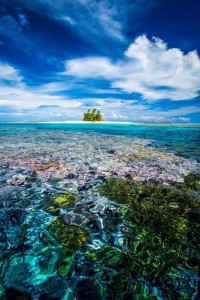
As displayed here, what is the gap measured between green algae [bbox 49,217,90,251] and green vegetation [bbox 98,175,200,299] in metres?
0.42

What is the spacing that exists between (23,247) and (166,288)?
249 centimetres

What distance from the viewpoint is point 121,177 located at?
7.43 m

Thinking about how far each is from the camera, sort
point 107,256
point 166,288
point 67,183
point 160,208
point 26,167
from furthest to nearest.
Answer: point 26,167, point 67,183, point 160,208, point 107,256, point 166,288

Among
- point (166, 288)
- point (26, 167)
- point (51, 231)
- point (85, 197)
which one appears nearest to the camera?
point (166, 288)

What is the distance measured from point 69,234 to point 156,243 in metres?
1.74

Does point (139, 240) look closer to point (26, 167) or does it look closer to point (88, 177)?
point (88, 177)

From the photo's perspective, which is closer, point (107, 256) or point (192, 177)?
point (107, 256)

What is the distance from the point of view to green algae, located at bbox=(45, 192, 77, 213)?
4758 mm

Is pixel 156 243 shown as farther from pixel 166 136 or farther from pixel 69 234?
pixel 166 136

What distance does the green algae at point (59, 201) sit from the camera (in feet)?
15.6

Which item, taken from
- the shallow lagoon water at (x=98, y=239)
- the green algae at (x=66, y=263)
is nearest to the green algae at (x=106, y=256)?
the shallow lagoon water at (x=98, y=239)

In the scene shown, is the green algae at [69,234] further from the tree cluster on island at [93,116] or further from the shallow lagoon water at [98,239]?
the tree cluster on island at [93,116]

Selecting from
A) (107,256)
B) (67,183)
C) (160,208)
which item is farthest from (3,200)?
(160,208)

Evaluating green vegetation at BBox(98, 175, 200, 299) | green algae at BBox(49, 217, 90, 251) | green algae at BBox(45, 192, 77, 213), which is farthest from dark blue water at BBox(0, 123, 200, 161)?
green algae at BBox(49, 217, 90, 251)
